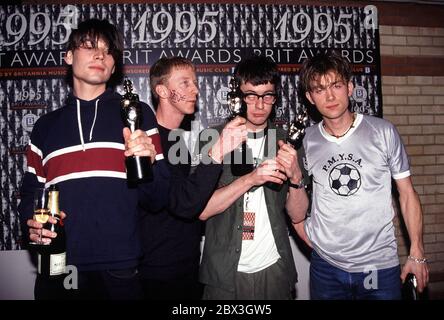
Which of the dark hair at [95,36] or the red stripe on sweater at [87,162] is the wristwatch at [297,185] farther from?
the dark hair at [95,36]

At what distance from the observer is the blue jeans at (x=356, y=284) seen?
82.4 inches

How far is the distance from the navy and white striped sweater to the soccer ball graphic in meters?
1.10

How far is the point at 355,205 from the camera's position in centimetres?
212

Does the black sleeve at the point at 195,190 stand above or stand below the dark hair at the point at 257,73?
below

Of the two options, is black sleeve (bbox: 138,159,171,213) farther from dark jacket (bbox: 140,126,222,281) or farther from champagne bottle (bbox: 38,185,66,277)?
champagne bottle (bbox: 38,185,66,277)

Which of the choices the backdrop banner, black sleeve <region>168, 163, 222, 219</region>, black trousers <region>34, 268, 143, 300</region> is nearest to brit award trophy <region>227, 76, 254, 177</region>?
black sleeve <region>168, 163, 222, 219</region>

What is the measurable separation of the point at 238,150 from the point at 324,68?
2.73 ft

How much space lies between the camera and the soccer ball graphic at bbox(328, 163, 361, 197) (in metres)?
2.13

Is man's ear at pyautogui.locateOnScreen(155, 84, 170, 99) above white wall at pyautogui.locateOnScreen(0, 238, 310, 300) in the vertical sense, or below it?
above

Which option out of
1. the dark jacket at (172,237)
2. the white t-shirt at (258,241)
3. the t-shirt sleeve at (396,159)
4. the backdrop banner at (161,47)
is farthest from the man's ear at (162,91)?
the t-shirt sleeve at (396,159)

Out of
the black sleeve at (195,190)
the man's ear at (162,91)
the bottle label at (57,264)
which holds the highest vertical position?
the man's ear at (162,91)

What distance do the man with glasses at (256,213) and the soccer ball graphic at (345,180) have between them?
219 mm

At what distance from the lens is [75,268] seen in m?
1.60

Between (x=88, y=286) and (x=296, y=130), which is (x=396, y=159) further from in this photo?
(x=88, y=286)
